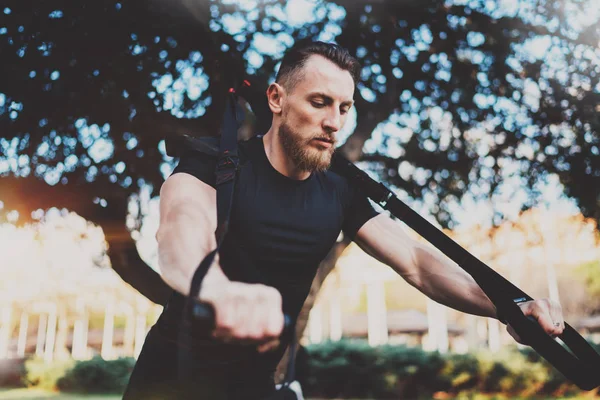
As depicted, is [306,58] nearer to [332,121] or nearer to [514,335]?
[332,121]

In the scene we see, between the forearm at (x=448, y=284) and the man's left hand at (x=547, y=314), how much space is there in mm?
163

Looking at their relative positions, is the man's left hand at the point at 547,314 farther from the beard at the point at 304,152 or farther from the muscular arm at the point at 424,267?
the beard at the point at 304,152

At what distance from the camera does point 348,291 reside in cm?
6103

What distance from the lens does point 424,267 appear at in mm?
2570

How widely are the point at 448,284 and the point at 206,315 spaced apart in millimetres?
1573

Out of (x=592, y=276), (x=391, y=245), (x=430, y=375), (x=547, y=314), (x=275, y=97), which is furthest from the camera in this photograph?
(x=592, y=276)

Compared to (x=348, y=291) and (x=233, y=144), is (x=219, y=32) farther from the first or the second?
(x=348, y=291)

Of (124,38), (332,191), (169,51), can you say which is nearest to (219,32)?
(169,51)

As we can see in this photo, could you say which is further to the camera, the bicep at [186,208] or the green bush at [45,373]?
the green bush at [45,373]

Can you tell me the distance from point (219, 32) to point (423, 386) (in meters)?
15.7

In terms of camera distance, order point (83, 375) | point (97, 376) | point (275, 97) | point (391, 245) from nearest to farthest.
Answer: point (275, 97)
point (391, 245)
point (97, 376)
point (83, 375)

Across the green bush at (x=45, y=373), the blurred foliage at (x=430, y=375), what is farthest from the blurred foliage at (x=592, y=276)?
the green bush at (x=45, y=373)

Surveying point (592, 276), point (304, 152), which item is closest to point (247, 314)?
point (304, 152)

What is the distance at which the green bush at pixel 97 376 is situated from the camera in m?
23.0
